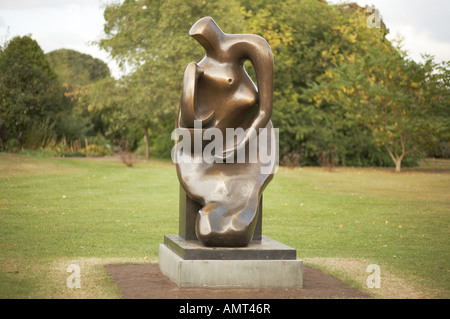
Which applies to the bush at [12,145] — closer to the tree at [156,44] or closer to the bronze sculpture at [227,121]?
the tree at [156,44]

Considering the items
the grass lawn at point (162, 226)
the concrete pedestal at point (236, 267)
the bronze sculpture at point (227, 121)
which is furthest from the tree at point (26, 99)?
the concrete pedestal at point (236, 267)

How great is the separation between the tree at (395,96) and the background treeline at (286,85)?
54mm

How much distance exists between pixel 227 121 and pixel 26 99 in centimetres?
2498

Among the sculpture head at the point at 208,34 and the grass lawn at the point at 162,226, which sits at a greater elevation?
the sculpture head at the point at 208,34

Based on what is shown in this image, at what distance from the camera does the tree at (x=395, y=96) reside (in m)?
28.0

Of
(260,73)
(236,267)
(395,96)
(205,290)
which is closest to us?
(205,290)

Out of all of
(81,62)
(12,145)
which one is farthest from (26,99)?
(81,62)

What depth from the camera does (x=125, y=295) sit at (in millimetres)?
6375

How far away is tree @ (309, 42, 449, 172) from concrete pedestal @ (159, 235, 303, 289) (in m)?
22.3

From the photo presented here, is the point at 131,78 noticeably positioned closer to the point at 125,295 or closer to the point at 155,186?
the point at 155,186

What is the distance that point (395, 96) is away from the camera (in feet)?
92.2

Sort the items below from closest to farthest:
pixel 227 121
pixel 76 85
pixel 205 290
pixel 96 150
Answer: pixel 205 290, pixel 227 121, pixel 96 150, pixel 76 85

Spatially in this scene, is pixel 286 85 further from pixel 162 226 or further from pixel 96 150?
pixel 162 226

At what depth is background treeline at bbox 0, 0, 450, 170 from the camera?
2830cm
